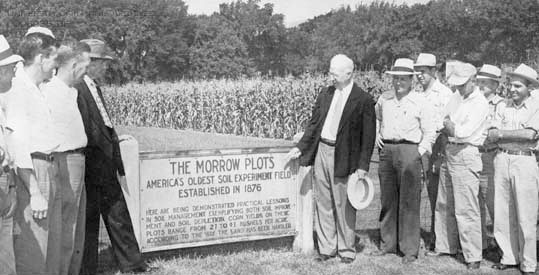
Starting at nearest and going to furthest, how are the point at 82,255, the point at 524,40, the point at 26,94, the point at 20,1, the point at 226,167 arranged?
the point at 26,94 → the point at 82,255 → the point at 226,167 → the point at 524,40 → the point at 20,1

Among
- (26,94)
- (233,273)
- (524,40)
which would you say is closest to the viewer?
(26,94)

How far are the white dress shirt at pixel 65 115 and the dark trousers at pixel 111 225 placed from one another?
29.9 inches

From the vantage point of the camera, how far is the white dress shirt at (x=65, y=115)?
4.83 meters

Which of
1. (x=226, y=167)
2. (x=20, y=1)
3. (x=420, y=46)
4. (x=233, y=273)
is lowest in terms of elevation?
(x=233, y=273)

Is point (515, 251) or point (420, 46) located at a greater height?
point (420, 46)

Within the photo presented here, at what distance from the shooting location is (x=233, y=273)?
6004 mm

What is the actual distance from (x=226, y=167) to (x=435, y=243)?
2.59 metres

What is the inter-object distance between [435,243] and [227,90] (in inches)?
730

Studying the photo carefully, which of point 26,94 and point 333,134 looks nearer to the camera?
point 26,94

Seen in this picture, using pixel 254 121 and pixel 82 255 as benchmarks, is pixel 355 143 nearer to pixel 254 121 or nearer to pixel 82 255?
pixel 82 255

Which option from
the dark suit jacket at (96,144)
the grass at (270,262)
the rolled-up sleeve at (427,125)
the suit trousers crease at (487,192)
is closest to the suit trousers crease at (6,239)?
the dark suit jacket at (96,144)

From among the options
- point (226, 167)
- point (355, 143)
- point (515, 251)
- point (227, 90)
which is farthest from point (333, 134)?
point (227, 90)

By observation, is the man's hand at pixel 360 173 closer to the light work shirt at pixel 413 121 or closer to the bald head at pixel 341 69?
the light work shirt at pixel 413 121

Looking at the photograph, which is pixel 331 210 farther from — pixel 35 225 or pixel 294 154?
pixel 35 225
